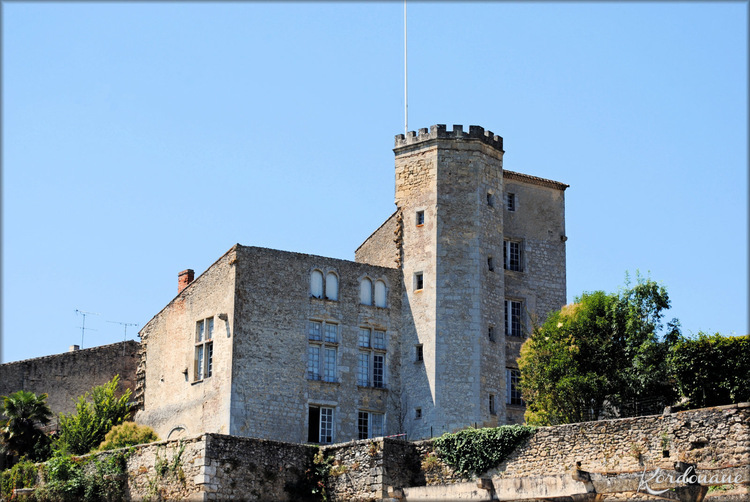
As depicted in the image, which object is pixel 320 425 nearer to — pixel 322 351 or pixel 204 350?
pixel 322 351

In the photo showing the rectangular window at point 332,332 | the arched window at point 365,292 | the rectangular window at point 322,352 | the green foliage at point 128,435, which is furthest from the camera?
the arched window at point 365,292

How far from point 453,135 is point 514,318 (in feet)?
21.9

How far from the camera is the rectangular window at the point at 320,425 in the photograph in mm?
40281

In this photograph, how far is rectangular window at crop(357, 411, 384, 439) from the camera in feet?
135

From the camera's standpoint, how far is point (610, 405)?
1495 inches

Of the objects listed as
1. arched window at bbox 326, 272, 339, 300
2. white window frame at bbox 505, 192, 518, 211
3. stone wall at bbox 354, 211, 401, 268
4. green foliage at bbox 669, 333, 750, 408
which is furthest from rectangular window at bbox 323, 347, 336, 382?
green foliage at bbox 669, 333, 750, 408

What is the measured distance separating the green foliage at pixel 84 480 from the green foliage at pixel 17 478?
2.46ft

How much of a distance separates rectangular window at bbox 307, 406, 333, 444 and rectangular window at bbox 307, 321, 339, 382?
1.03m

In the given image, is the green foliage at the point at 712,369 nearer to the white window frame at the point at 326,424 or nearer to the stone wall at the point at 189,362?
the white window frame at the point at 326,424

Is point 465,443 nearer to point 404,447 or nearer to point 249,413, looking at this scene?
point 404,447

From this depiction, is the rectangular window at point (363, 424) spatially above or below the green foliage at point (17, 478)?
above

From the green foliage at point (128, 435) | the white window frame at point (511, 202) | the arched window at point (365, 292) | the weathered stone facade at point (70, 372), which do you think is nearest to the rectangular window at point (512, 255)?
the white window frame at point (511, 202)

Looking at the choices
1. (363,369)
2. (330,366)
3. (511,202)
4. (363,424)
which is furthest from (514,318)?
(330,366)

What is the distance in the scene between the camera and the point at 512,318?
143 feet
